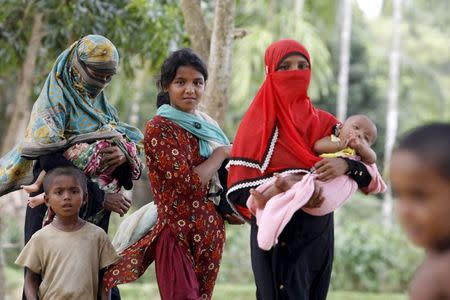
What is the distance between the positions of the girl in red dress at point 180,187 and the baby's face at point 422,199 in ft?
8.17

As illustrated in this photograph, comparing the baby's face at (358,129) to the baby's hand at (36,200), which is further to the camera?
the baby's hand at (36,200)

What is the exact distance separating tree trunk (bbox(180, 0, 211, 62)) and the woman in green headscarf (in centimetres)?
194

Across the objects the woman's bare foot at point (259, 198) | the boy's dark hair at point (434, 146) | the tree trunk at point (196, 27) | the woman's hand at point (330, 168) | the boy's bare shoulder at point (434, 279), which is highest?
the tree trunk at point (196, 27)

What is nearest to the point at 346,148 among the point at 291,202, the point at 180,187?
the point at 291,202

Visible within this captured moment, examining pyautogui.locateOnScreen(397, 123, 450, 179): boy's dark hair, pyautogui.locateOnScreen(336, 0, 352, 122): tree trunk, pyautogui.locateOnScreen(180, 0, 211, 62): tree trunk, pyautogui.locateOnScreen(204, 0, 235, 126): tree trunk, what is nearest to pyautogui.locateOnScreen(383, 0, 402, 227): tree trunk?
pyautogui.locateOnScreen(336, 0, 352, 122): tree trunk

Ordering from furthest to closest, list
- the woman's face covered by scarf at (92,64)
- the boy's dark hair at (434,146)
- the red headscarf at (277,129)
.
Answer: the woman's face covered by scarf at (92,64), the red headscarf at (277,129), the boy's dark hair at (434,146)

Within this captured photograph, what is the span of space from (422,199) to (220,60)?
440 cm

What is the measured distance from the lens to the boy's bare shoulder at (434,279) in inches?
94.6

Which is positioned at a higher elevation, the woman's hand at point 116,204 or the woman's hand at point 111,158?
the woman's hand at point 111,158

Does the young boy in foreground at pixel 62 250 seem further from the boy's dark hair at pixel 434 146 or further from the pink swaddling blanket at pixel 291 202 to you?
the boy's dark hair at pixel 434 146

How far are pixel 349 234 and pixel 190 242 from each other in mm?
11819

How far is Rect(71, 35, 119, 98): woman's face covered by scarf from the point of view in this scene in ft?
16.6

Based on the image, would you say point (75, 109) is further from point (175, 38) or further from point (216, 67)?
point (175, 38)

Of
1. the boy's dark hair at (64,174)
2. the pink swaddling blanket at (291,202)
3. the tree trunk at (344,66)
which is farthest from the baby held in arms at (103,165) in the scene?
the tree trunk at (344,66)
